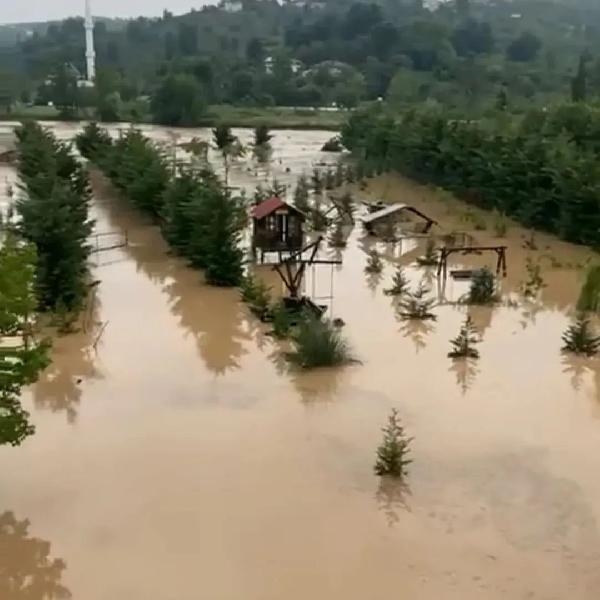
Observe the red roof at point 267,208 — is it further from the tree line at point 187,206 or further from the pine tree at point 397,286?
the pine tree at point 397,286

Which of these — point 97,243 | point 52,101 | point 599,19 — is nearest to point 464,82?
point 52,101

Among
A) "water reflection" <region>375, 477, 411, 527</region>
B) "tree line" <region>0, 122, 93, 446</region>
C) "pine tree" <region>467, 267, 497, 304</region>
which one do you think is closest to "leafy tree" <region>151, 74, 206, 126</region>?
"tree line" <region>0, 122, 93, 446</region>

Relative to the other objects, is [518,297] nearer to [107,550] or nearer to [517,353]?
[517,353]

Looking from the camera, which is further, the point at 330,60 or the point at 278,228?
the point at 330,60

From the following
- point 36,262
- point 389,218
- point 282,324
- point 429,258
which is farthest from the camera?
point 389,218

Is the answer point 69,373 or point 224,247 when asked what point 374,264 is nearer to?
point 224,247

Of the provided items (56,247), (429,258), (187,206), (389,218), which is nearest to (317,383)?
(56,247)

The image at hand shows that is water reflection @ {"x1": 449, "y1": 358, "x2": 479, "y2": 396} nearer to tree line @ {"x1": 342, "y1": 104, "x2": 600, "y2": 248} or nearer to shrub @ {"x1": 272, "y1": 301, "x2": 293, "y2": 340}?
shrub @ {"x1": 272, "y1": 301, "x2": 293, "y2": 340}
